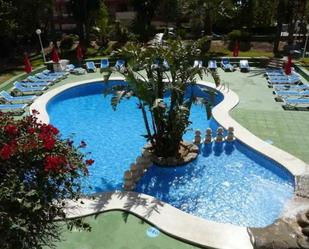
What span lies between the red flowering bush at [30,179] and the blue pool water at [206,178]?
561 cm

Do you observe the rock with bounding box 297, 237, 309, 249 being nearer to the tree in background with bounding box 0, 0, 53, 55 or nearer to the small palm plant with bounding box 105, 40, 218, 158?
the small palm plant with bounding box 105, 40, 218, 158

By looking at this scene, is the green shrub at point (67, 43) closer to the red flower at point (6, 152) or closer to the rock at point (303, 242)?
the red flower at point (6, 152)

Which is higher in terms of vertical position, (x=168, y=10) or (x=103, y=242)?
(x=168, y=10)

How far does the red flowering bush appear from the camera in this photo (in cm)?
564

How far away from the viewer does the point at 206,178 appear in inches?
502

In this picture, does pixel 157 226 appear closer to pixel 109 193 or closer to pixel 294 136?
pixel 109 193

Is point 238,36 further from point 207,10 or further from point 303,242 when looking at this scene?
point 303,242

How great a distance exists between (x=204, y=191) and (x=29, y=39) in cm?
3026

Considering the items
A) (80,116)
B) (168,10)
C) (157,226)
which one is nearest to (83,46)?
(168,10)

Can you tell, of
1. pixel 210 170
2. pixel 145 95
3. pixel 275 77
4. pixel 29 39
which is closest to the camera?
pixel 145 95

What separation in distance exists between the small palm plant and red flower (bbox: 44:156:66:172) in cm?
574

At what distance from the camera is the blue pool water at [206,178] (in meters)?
11.2

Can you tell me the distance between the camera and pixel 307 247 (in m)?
8.10

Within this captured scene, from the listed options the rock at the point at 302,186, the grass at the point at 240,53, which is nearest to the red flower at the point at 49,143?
the rock at the point at 302,186
